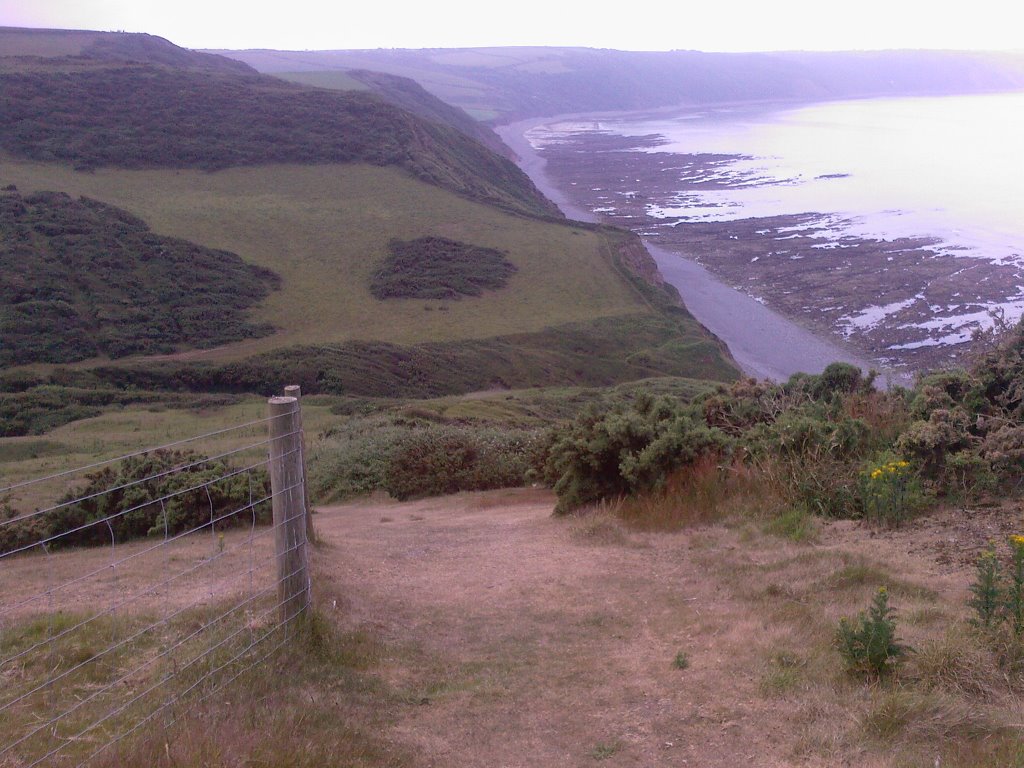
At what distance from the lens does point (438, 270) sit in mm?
42875

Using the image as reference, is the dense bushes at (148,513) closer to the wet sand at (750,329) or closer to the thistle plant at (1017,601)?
the thistle plant at (1017,601)

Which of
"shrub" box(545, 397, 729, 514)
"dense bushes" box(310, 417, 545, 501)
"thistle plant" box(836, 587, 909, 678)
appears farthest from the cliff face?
"thistle plant" box(836, 587, 909, 678)

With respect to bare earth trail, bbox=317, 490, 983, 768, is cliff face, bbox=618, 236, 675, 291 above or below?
below

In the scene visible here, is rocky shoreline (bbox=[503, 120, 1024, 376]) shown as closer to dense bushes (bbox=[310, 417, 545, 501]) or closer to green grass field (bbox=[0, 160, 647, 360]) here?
green grass field (bbox=[0, 160, 647, 360])

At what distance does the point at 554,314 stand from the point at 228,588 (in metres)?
33.9

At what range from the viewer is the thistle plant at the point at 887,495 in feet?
21.2

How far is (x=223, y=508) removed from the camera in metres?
9.90

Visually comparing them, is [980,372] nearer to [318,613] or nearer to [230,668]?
[318,613]


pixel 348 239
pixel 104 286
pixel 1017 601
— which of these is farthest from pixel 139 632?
pixel 348 239

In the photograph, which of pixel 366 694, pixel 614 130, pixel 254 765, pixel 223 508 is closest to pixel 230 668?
pixel 366 694

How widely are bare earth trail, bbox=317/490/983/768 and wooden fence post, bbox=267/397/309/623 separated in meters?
0.61

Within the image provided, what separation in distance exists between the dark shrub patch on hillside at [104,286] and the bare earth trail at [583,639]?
26557 mm

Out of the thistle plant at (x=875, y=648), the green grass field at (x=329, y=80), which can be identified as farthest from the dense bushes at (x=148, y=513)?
the green grass field at (x=329, y=80)

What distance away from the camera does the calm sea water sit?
5275cm
